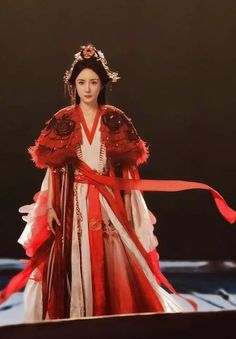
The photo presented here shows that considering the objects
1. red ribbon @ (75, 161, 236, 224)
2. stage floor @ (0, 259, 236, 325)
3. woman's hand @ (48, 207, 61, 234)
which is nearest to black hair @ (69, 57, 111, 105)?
red ribbon @ (75, 161, 236, 224)

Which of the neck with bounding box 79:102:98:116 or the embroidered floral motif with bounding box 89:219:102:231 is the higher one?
the neck with bounding box 79:102:98:116

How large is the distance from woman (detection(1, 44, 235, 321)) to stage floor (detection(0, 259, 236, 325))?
0.25ft

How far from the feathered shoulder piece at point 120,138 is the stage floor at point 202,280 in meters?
0.43

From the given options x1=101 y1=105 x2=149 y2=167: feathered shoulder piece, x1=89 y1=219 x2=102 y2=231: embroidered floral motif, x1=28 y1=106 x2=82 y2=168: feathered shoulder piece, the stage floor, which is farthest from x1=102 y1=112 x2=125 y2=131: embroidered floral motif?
the stage floor

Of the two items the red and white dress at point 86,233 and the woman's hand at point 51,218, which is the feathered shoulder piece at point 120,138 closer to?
the red and white dress at point 86,233

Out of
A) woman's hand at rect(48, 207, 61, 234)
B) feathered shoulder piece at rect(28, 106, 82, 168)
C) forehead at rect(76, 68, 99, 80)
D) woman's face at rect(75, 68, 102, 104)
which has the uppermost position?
forehead at rect(76, 68, 99, 80)

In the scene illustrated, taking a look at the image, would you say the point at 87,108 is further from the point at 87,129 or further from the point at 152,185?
the point at 152,185

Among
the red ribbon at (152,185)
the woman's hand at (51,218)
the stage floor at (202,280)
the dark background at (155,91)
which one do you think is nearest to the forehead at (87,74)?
the dark background at (155,91)

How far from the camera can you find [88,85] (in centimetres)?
192

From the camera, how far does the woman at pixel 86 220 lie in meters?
1.90

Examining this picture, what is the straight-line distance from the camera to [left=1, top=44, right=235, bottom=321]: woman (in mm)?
1902

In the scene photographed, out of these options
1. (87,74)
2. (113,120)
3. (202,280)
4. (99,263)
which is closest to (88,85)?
(87,74)

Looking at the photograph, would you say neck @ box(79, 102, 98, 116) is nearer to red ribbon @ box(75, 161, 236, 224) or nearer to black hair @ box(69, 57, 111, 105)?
black hair @ box(69, 57, 111, 105)

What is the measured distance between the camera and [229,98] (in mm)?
2098
